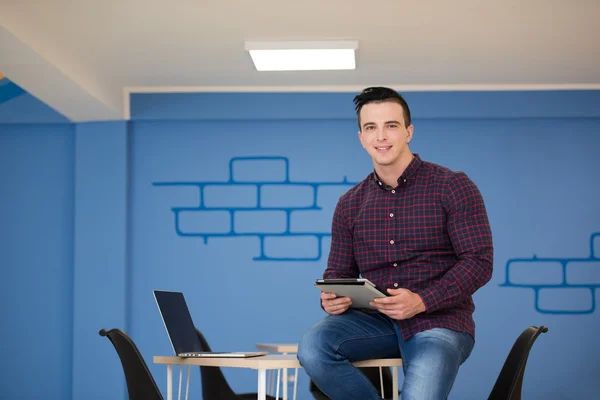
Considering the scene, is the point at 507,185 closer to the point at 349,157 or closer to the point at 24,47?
the point at 349,157

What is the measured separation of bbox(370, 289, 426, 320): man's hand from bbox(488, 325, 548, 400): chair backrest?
18.8 inches

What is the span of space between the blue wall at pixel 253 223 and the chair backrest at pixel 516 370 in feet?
9.67

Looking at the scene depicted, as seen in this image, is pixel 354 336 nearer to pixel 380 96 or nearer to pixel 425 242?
pixel 425 242

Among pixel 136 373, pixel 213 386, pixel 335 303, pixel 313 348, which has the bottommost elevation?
pixel 213 386

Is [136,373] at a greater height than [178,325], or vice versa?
[178,325]

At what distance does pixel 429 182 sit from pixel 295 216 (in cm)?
327

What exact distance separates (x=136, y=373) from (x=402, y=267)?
961 mm

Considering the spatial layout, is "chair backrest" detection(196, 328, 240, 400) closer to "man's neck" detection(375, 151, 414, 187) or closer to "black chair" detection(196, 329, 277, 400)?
"black chair" detection(196, 329, 277, 400)

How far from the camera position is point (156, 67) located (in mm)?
5156

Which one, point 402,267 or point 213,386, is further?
point 213,386

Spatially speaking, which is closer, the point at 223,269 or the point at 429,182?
the point at 429,182

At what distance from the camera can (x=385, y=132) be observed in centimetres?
239

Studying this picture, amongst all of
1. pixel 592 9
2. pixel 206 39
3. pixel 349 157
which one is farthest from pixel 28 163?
pixel 592 9

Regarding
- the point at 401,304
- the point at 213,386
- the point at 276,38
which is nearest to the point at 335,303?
the point at 401,304
